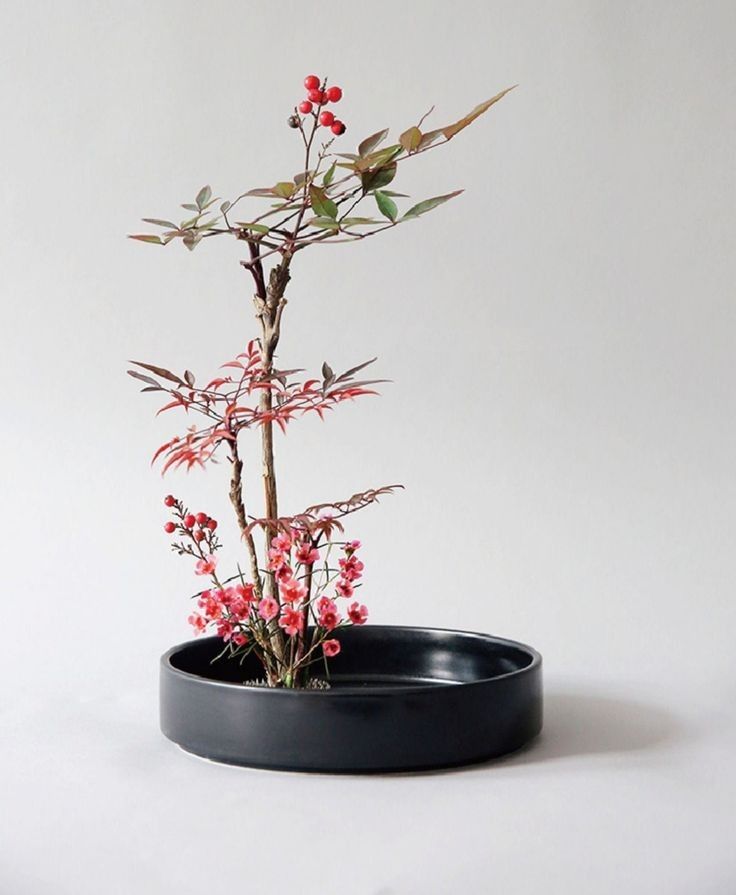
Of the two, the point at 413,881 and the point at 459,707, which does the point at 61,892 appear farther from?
the point at 459,707

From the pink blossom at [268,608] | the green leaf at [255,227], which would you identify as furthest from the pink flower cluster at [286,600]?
the green leaf at [255,227]

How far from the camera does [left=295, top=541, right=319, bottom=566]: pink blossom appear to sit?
Answer: 5.49 ft

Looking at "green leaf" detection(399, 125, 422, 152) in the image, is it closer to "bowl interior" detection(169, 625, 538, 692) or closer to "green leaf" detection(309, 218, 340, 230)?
"green leaf" detection(309, 218, 340, 230)

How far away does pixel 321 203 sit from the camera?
1.60 metres

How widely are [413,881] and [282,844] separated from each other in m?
0.16

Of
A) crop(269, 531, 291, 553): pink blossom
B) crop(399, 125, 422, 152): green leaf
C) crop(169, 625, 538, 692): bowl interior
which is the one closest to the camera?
crop(399, 125, 422, 152): green leaf

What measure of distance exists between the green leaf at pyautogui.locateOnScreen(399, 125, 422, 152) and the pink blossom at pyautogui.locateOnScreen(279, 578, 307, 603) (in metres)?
0.53

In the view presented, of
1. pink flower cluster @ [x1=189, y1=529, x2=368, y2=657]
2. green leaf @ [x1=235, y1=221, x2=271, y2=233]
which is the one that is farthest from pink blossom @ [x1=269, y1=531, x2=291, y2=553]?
green leaf @ [x1=235, y1=221, x2=271, y2=233]

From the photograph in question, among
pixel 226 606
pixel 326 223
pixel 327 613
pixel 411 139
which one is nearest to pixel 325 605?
pixel 327 613

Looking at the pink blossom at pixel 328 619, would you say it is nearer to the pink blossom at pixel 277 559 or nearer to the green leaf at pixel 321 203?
the pink blossom at pixel 277 559

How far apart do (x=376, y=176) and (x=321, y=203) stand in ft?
0.25

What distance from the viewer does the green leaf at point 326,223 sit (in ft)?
5.26

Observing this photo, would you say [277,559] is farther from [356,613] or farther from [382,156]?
[382,156]

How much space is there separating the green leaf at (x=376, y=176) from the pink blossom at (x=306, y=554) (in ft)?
1.41
